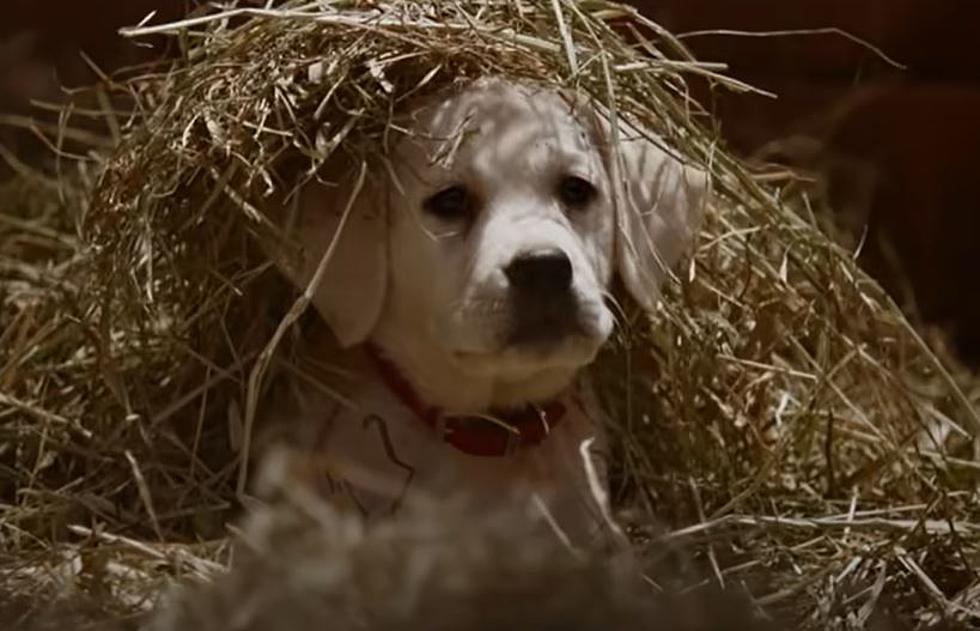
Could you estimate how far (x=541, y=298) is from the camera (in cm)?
192

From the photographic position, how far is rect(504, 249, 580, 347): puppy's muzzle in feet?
6.26

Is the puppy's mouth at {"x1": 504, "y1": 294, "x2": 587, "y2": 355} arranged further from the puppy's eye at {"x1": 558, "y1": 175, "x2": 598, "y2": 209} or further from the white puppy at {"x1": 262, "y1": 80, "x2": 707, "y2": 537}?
the puppy's eye at {"x1": 558, "y1": 175, "x2": 598, "y2": 209}

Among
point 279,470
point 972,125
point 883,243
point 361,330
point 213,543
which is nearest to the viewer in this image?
point 279,470

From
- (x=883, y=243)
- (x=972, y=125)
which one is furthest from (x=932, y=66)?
(x=883, y=243)

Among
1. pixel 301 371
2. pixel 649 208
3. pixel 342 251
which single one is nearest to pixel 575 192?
pixel 649 208

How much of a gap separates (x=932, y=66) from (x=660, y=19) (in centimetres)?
44

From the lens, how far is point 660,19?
3041 mm

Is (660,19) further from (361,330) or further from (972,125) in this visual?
(361,330)

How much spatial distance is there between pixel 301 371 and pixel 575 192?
35 centimetres

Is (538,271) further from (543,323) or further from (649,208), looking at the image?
(649,208)

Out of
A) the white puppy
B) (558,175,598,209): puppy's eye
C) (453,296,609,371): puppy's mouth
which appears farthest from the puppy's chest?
(558,175,598,209): puppy's eye

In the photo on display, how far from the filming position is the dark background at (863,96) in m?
3.04

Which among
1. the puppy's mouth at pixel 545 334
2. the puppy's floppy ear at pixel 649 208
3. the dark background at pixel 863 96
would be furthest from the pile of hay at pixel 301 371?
the dark background at pixel 863 96

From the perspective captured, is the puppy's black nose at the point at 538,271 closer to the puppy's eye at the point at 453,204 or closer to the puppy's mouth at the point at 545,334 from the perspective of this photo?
the puppy's mouth at the point at 545,334
